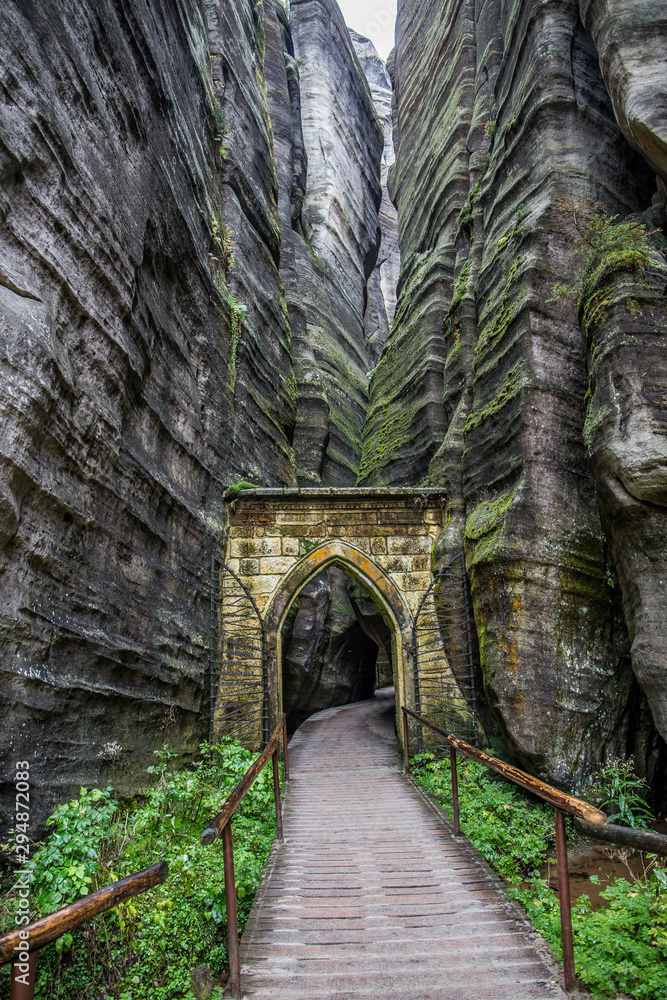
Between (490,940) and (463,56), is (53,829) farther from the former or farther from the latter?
(463,56)

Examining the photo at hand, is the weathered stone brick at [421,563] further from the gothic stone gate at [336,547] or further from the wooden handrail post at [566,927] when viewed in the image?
the wooden handrail post at [566,927]

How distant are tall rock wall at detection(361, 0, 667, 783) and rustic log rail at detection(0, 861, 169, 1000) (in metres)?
5.05

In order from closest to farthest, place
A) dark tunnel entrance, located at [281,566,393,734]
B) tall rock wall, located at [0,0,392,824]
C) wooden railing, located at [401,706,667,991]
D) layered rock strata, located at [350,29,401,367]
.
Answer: wooden railing, located at [401,706,667,991] < tall rock wall, located at [0,0,392,824] < dark tunnel entrance, located at [281,566,393,734] < layered rock strata, located at [350,29,401,367]

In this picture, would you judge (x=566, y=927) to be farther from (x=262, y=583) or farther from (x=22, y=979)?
(x=262, y=583)

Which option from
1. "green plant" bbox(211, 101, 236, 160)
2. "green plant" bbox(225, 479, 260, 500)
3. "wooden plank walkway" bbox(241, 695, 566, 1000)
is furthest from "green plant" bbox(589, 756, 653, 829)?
"green plant" bbox(211, 101, 236, 160)

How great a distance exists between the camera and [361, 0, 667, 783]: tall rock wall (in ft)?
20.3

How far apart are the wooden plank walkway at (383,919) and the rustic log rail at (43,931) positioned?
45.8 inches

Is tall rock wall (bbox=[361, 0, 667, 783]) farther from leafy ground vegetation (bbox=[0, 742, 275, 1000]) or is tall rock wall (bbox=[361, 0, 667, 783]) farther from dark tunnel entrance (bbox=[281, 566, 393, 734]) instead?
leafy ground vegetation (bbox=[0, 742, 275, 1000])

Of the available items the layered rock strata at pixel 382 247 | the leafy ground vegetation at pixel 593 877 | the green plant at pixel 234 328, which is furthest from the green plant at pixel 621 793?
the layered rock strata at pixel 382 247

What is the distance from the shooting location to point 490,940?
11.0ft

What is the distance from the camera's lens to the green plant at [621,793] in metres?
5.93

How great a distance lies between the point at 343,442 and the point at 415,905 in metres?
13.0

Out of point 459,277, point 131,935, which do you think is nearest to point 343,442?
point 459,277

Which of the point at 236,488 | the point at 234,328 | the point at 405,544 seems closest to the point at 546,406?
the point at 405,544
